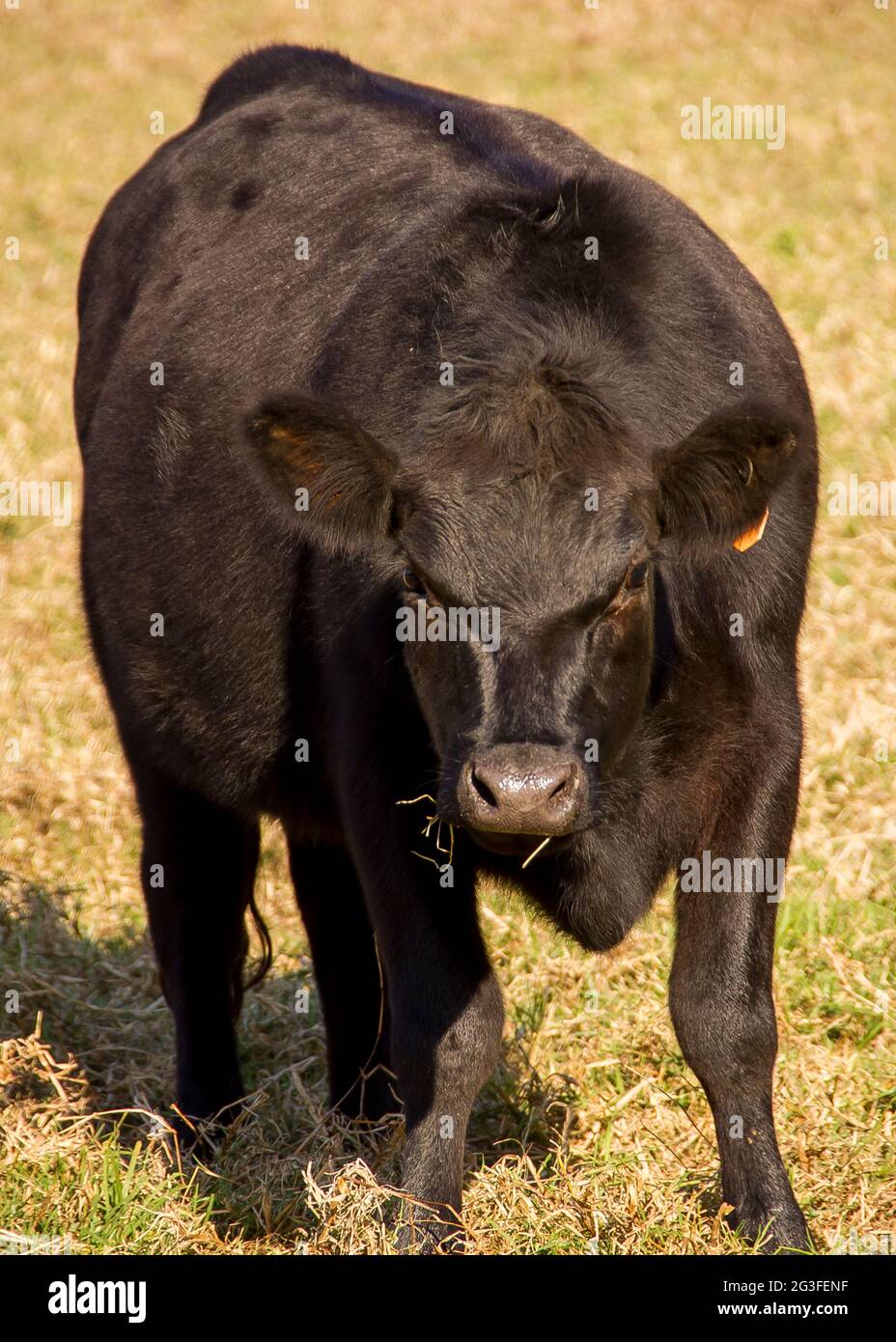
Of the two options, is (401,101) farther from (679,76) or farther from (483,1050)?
(679,76)

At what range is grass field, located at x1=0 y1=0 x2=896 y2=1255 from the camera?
4.30 metres

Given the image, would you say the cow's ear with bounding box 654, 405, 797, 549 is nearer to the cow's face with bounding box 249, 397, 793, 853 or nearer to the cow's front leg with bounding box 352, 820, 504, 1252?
the cow's face with bounding box 249, 397, 793, 853

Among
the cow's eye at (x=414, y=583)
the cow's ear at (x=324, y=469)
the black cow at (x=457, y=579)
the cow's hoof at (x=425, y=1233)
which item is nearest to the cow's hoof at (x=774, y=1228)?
the black cow at (x=457, y=579)

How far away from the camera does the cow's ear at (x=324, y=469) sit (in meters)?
3.81

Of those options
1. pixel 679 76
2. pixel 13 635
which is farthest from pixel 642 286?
pixel 679 76

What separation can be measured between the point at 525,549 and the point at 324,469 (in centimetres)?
51

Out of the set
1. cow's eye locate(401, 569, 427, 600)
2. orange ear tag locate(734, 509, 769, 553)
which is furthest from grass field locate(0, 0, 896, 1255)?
orange ear tag locate(734, 509, 769, 553)

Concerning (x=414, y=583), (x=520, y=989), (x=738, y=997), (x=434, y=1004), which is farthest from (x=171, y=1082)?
(x=414, y=583)

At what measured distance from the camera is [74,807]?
698 cm

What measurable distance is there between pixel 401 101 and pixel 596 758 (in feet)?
8.25

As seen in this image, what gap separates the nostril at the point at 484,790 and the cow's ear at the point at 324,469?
0.79 m

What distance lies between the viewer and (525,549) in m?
3.65

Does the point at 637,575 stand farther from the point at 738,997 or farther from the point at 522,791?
the point at 738,997

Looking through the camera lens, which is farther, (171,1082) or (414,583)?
(171,1082)
